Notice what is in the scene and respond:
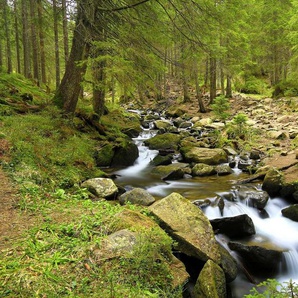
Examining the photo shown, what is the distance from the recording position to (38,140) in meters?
7.69

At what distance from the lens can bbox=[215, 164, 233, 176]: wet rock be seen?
383 inches

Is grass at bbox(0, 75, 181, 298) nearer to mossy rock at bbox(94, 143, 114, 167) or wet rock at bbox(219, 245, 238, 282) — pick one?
wet rock at bbox(219, 245, 238, 282)

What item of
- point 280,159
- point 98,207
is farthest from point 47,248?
point 280,159

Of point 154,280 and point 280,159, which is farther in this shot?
point 280,159

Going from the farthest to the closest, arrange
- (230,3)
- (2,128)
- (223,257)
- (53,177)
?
(230,3)
(2,128)
(53,177)
(223,257)

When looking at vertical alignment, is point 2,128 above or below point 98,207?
above

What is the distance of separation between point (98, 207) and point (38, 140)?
407 centimetres

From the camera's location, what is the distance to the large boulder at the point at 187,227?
4.46 metres

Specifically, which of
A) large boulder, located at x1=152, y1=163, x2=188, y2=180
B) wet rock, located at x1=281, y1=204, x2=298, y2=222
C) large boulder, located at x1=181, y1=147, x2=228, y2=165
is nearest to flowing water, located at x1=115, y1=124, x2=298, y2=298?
wet rock, located at x1=281, y1=204, x2=298, y2=222

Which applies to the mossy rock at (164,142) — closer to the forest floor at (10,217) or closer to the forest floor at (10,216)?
the forest floor at (10,216)

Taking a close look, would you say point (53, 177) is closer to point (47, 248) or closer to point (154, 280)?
point (47, 248)

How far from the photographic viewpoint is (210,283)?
383 cm

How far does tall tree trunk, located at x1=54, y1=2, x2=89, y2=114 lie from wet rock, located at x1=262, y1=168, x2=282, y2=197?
6.60 m

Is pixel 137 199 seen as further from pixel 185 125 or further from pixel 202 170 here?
pixel 185 125
